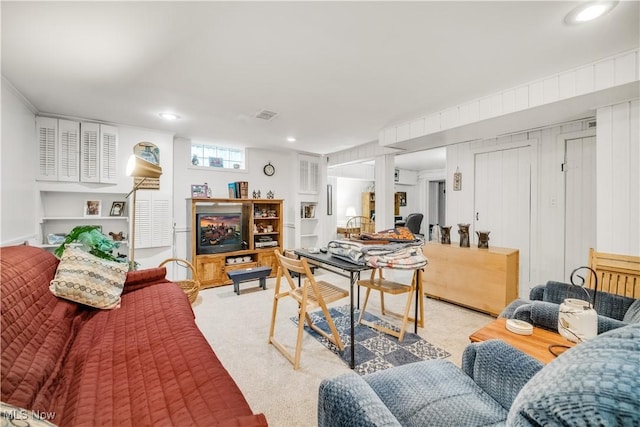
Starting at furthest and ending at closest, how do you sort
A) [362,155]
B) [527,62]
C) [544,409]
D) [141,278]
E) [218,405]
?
[362,155], [141,278], [527,62], [218,405], [544,409]

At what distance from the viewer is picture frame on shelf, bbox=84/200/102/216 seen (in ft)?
12.2

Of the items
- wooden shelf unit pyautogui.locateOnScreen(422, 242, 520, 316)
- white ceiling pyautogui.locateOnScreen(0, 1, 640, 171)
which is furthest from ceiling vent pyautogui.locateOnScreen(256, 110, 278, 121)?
wooden shelf unit pyautogui.locateOnScreen(422, 242, 520, 316)

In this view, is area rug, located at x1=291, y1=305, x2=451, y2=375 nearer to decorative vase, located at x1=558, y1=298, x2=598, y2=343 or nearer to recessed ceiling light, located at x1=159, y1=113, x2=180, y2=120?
decorative vase, located at x1=558, y1=298, x2=598, y2=343

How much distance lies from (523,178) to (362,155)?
96.7 inches

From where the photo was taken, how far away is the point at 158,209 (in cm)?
401

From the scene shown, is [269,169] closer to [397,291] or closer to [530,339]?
[397,291]

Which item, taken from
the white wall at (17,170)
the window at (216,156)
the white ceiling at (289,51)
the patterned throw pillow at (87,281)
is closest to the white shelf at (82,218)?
the white wall at (17,170)

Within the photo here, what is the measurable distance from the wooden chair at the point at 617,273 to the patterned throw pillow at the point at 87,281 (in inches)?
147

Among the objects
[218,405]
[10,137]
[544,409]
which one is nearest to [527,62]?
[544,409]

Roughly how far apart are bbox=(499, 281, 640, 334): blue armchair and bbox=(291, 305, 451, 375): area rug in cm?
76

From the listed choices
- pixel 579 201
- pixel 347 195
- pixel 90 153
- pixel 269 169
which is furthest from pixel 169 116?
pixel 347 195

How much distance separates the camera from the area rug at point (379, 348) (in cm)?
221

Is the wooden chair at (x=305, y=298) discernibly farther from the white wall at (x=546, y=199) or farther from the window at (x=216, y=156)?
the window at (x=216, y=156)

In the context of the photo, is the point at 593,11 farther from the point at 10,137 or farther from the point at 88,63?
the point at 10,137
